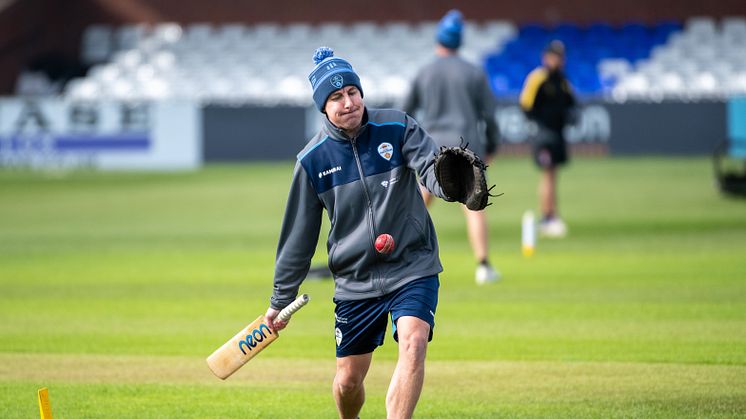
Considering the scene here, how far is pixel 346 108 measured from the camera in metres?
6.82

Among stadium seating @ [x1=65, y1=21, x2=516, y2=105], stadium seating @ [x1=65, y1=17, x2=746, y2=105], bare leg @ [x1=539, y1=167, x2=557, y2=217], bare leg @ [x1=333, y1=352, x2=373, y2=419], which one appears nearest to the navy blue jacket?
bare leg @ [x1=333, y1=352, x2=373, y2=419]

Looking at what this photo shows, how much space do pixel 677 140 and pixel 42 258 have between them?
22747 mm

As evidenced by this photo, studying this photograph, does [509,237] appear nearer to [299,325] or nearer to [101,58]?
[299,325]

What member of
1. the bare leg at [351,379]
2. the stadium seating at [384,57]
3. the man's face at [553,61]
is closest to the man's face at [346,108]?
the bare leg at [351,379]

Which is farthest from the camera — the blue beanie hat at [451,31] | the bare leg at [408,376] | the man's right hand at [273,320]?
the blue beanie hat at [451,31]

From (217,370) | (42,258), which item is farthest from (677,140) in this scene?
(217,370)

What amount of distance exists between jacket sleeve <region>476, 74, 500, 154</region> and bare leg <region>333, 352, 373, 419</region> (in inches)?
287

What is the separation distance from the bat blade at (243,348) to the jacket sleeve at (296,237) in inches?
5.8

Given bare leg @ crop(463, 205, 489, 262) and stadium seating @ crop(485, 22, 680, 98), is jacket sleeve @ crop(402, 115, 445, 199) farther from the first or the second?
stadium seating @ crop(485, 22, 680, 98)

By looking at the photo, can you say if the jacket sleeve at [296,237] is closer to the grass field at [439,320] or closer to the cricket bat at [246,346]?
the cricket bat at [246,346]

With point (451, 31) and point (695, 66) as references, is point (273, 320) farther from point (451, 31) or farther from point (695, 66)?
point (695, 66)

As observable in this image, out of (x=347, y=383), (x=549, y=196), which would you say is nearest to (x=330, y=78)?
(x=347, y=383)

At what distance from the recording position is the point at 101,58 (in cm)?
4612

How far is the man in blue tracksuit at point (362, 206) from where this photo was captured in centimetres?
685
